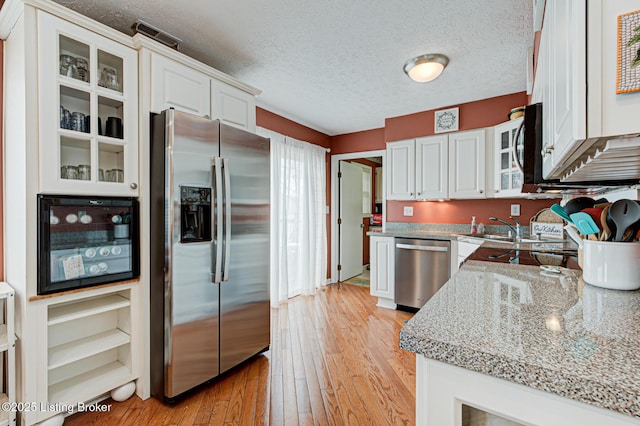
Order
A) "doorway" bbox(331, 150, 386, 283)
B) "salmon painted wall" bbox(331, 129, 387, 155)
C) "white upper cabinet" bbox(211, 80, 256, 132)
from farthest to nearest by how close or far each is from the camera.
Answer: "doorway" bbox(331, 150, 386, 283)
"salmon painted wall" bbox(331, 129, 387, 155)
"white upper cabinet" bbox(211, 80, 256, 132)

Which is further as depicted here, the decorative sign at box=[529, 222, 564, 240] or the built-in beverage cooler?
the decorative sign at box=[529, 222, 564, 240]

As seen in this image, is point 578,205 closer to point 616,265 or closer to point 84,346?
point 616,265

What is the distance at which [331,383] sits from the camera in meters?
2.09

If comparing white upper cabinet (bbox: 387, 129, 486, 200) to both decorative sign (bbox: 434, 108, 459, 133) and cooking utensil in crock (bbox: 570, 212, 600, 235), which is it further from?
cooking utensil in crock (bbox: 570, 212, 600, 235)

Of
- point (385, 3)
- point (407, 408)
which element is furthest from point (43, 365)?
point (385, 3)

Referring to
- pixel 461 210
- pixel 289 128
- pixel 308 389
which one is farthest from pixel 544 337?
pixel 289 128

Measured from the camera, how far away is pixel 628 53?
559 millimetres

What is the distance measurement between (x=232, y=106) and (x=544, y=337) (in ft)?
8.20

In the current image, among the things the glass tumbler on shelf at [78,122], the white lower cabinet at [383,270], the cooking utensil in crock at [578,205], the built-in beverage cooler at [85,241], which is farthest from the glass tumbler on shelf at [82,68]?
the white lower cabinet at [383,270]

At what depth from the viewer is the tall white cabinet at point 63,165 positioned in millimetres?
1559

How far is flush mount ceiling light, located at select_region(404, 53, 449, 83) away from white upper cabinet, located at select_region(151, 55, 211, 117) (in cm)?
171

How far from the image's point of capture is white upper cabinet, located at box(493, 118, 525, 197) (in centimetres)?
303

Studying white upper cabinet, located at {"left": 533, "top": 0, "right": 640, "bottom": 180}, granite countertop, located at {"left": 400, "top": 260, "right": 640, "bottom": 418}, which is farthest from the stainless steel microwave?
white upper cabinet, located at {"left": 533, "top": 0, "right": 640, "bottom": 180}

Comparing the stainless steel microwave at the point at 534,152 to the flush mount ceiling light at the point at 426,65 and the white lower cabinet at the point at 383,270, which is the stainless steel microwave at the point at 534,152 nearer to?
the flush mount ceiling light at the point at 426,65
